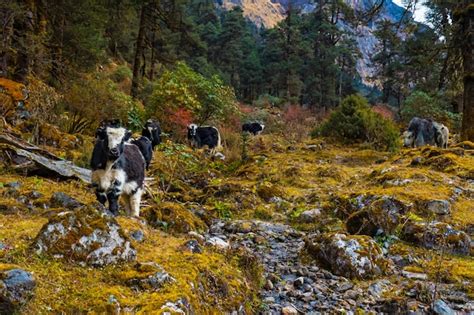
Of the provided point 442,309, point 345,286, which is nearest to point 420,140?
point 345,286

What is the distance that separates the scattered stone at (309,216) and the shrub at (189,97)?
9444mm

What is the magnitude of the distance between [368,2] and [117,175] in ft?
37.0

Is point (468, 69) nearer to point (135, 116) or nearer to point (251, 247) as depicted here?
point (251, 247)

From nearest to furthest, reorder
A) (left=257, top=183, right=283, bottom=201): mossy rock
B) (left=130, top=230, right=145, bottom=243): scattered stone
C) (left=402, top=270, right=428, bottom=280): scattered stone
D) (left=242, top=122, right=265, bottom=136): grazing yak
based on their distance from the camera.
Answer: (left=130, top=230, right=145, bottom=243): scattered stone, (left=402, top=270, right=428, bottom=280): scattered stone, (left=257, top=183, right=283, bottom=201): mossy rock, (left=242, top=122, right=265, bottom=136): grazing yak

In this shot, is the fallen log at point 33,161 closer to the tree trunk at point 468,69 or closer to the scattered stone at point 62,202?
the scattered stone at point 62,202

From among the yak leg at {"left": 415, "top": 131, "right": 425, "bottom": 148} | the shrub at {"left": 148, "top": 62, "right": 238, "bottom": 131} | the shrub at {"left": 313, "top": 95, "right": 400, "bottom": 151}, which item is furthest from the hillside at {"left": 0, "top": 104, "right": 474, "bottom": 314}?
the shrub at {"left": 148, "top": 62, "right": 238, "bottom": 131}

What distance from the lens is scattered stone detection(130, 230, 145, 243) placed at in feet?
13.5

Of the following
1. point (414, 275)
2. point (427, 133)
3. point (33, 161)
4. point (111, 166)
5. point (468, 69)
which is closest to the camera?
point (414, 275)

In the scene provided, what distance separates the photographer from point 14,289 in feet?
8.08

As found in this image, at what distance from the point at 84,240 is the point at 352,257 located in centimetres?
286

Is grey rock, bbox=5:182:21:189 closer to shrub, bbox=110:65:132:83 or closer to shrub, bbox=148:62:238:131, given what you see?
shrub, bbox=148:62:238:131

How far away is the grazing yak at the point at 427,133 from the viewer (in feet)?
41.8

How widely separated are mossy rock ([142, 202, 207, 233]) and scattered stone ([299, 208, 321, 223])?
200 cm

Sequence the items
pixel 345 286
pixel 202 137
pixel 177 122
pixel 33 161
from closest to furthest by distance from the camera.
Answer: pixel 345 286 → pixel 33 161 → pixel 202 137 → pixel 177 122
